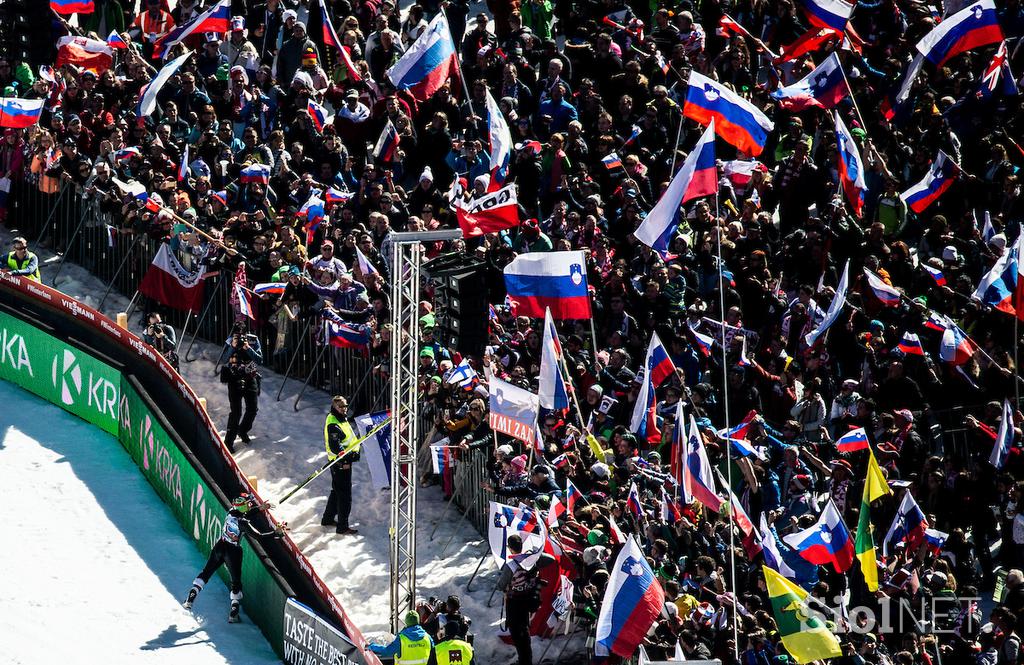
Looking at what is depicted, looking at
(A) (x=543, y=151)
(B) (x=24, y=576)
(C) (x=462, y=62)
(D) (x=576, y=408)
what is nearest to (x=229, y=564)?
(B) (x=24, y=576)

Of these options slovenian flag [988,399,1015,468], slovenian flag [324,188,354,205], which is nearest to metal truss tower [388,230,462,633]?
slovenian flag [324,188,354,205]

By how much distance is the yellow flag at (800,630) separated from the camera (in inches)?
781

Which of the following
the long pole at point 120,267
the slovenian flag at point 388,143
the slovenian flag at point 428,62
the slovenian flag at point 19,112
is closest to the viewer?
the slovenian flag at point 428,62

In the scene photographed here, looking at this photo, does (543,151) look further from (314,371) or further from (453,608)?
(453,608)

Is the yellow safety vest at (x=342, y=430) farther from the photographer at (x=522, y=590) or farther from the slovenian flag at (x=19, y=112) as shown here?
the slovenian flag at (x=19, y=112)

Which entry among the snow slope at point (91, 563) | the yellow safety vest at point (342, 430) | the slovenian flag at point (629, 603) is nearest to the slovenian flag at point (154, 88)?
the snow slope at point (91, 563)

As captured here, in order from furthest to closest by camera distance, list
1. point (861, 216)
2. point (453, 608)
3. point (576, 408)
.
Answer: point (861, 216), point (576, 408), point (453, 608)

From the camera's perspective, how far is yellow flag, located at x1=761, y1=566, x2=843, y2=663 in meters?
19.8

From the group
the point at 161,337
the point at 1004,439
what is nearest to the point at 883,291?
the point at 1004,439

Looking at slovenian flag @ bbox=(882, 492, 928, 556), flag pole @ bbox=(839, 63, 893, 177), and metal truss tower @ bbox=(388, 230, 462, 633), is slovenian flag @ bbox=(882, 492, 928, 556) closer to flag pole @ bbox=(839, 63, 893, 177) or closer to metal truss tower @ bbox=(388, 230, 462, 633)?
metal truss tower @ bbox=(388, 230, 462, 633)

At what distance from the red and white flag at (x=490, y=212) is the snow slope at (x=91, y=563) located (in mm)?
5416

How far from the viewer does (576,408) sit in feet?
78.3

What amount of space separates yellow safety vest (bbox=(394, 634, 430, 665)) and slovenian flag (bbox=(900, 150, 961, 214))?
9090 millimetres

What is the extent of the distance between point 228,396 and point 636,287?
618 centimetres
